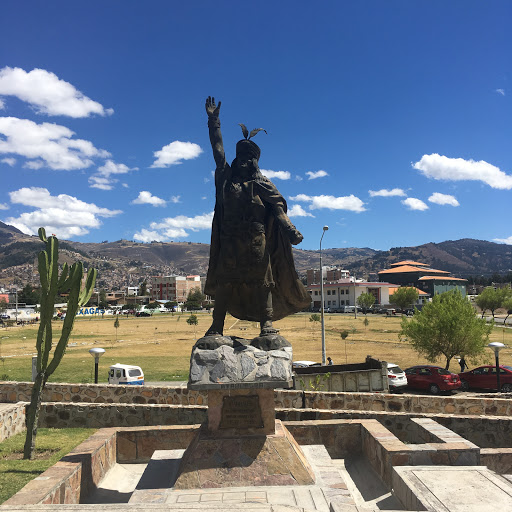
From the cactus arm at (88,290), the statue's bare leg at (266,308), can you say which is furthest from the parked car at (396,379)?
the cactus arm at (88,290)

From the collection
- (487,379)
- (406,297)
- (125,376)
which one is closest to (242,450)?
(125,376)

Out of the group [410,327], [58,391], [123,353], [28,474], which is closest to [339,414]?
[28,474]

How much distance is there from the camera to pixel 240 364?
588 centimetres

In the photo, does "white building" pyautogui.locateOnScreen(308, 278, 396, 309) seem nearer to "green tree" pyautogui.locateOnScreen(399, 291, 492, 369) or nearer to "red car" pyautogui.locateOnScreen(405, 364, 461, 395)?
"green tree" pyautogui.locateOnScreen(399, 291, 492, 369)

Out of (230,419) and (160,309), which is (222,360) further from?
(160,309)

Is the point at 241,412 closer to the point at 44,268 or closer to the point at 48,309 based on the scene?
the point at 48,309

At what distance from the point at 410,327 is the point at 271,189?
15.5m

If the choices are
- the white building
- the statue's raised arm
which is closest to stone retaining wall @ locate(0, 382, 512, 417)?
the statue's raised arm

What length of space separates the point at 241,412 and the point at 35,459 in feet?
14.1

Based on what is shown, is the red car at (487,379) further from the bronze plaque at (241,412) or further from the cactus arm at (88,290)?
the cactus arm at (88,290)

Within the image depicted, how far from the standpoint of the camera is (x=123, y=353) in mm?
29078

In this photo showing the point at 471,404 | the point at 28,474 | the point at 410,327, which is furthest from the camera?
the point at 410,327

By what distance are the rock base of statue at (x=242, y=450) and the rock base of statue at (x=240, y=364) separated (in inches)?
13.4

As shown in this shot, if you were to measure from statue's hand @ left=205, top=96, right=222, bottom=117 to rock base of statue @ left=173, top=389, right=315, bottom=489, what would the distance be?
4.29 m
